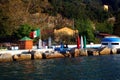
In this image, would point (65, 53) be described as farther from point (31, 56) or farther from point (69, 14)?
point (69, 14)

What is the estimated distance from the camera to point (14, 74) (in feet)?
151

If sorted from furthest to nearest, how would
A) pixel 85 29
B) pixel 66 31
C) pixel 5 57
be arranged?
pixel 85 29 < pixel 66 31 < pixel 5 57

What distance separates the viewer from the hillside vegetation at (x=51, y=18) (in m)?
79.1

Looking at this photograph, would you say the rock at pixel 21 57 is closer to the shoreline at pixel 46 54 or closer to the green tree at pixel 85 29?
the shoreline at pixel 46 54

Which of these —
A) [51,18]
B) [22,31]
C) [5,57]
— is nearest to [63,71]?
[5,57]

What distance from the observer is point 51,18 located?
376ft

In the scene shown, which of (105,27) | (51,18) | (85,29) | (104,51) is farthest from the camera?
(105,27)

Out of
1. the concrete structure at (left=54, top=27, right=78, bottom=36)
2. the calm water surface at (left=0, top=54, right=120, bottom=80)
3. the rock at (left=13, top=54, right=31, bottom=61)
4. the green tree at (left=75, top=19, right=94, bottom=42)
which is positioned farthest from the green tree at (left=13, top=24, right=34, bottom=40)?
the calm water surface at (left=0, top=54, right=120, bottom=80)

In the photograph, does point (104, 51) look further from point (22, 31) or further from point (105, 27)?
point (105, 27)

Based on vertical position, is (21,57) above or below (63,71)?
above

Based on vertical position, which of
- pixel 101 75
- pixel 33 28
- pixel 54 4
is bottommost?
pixel 101 75

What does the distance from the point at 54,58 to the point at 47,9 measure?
177 feet

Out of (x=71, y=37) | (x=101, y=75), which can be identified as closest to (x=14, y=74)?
(x=101, y=75)

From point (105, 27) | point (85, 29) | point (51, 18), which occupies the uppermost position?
point (51, 18)
